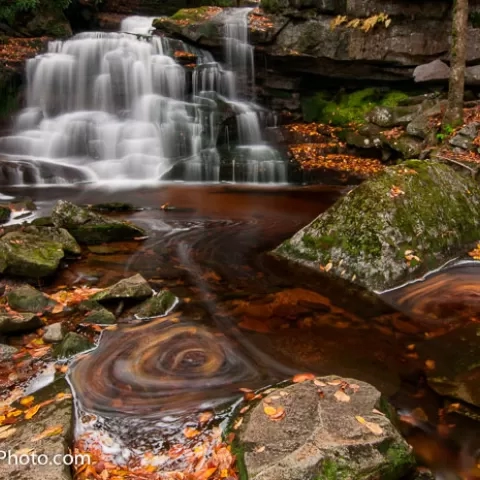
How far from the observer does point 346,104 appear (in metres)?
15.1

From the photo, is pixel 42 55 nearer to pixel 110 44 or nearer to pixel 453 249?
pixel 110 44

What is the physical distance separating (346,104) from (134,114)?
6.92 metres

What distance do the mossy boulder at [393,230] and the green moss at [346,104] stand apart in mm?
8535

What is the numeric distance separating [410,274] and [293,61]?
38.4 feet

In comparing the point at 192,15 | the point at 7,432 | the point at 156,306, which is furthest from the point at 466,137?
the point at 192,15

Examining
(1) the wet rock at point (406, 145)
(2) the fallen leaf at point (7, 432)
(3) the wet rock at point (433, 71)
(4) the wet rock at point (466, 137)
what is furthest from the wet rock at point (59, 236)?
(3) the wet rock at point (433, 71)

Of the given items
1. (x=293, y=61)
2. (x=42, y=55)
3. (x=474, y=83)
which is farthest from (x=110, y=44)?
(x=474, y=83)

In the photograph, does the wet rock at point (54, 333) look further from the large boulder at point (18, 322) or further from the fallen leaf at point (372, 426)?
the fallen leaf at point (372, 426)

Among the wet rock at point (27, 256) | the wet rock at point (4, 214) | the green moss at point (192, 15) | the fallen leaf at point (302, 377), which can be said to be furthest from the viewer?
the green moss at point (192, 15)

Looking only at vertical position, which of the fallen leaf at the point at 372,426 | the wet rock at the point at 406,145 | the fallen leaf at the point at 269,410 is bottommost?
the fallen leaf at the point at 269,410

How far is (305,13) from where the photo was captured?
47.2 ft

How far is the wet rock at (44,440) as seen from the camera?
2.50 m

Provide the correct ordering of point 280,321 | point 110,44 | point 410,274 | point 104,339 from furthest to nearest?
point 110,44 → point 410,274 → point 280,321 → point 104,339

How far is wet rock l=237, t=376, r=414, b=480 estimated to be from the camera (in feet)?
8.04
